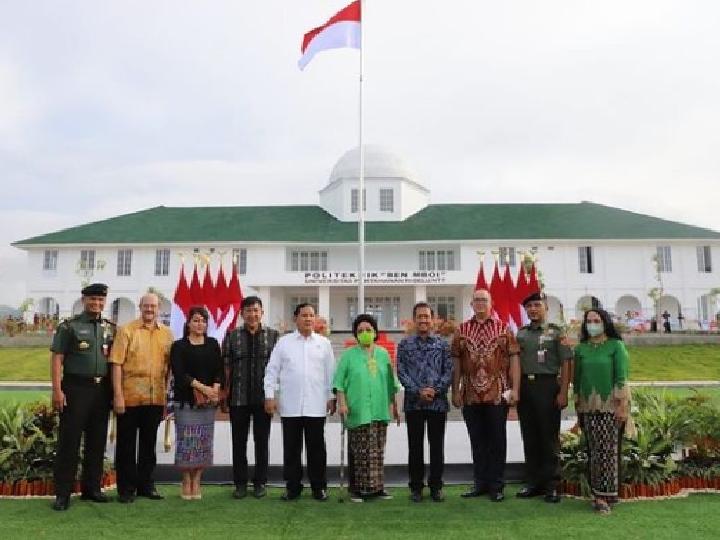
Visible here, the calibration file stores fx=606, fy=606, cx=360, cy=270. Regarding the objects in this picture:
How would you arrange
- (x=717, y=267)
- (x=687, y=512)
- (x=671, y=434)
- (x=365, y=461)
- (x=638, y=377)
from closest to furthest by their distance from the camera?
(x=687, y=512), (x=365, y=461), (x=671, y=434), (x=638, y=377), (x=717, y=267)

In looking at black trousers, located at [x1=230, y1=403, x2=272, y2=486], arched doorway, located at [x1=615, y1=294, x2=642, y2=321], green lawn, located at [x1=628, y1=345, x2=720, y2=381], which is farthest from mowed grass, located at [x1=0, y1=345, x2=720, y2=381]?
black trousers, located at [x1=230, y1=403, x2=272, y2=486]

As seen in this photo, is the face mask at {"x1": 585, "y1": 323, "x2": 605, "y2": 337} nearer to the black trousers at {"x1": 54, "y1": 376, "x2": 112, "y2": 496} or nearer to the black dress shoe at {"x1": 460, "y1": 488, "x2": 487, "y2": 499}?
the black dress shoe at {"x1": 460, "y1": 488, "x2": 487, "y2": 499}

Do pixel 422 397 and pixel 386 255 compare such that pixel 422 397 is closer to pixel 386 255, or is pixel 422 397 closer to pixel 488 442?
pixel 488 442

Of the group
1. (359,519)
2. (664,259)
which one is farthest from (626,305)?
(359,519)

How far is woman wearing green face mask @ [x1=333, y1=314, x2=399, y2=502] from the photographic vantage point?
5453 millimetres

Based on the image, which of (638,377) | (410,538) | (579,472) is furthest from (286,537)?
(638,377)

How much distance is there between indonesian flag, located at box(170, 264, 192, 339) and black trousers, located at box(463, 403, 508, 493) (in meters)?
5.92

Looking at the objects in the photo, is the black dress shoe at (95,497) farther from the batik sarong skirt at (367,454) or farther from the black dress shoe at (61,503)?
the batik sarong skirt at (367,454)

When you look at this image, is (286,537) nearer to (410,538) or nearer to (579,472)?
(410,538)

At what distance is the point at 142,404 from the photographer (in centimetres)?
557

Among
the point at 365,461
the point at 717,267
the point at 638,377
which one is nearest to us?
the point at 365,461

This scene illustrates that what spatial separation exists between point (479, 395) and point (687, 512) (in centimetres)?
191

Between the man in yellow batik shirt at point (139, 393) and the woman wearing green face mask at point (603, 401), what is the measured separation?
3821mm

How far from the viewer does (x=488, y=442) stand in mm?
5629
